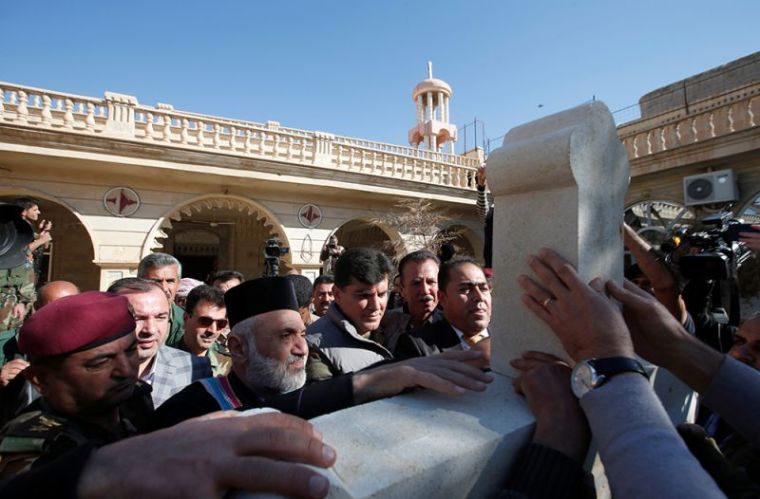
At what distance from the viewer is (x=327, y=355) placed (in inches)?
87.6

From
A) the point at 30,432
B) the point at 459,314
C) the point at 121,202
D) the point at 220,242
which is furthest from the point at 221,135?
the point at 30,432

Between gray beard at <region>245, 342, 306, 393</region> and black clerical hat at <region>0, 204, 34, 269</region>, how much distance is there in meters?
2.98

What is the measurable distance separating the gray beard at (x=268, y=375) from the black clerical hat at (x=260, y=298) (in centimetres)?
20

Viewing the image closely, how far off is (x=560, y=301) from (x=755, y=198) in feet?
35.3

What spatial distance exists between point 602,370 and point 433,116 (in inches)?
823

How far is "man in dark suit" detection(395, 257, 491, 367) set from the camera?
269 cm

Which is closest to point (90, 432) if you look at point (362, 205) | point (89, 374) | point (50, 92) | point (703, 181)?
point (89, 374)

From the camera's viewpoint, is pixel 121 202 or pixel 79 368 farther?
pixel 121 202

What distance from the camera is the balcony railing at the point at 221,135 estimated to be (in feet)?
25.2

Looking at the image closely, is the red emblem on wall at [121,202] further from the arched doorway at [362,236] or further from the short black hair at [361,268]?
the short black hair at [361,268]

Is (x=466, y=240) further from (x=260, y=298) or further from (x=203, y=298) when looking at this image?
(x=260, y=298)

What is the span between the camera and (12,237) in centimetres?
336

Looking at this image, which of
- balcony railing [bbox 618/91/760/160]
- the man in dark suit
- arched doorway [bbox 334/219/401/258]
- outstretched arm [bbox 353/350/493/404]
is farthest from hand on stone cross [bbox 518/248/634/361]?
arched doorway [bbox 334/219/401/258]

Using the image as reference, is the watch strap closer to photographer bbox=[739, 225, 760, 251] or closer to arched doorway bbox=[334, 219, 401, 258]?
photographer bbox=[739, 225, 760, 251]
